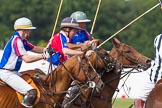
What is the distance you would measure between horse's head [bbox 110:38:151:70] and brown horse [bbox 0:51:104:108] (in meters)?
1.93

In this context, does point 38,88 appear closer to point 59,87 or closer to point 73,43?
point 59,87

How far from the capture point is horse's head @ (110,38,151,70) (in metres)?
15.5

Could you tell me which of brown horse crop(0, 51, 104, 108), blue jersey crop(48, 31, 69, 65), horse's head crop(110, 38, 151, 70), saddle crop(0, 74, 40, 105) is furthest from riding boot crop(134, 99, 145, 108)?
saddle crop(0, 74, 40, 105)

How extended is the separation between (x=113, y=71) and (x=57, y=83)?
6.22 feet

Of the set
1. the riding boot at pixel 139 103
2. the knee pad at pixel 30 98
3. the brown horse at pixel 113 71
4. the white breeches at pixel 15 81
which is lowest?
the riding boot at pixel 139 103

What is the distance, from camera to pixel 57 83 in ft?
44.5

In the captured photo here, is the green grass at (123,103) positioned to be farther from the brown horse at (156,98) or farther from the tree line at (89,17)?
the tree line at (89,17)

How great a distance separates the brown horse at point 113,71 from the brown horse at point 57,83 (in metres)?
1.52

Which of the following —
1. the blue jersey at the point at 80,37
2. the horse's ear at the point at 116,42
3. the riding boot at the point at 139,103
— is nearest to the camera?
the riding boot at the point at 139,103

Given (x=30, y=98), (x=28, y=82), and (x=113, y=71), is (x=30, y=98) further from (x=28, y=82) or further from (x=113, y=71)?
(x=113, y=71)

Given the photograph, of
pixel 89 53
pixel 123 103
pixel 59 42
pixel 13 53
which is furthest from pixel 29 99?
pixel 123 103

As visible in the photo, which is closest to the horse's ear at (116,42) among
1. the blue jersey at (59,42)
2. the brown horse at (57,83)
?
the blue jersey at (59,42)

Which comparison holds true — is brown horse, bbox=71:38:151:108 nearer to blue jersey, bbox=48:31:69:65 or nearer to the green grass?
blue jersey, bbox=48:31:69:65

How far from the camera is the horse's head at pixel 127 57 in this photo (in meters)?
15.5
